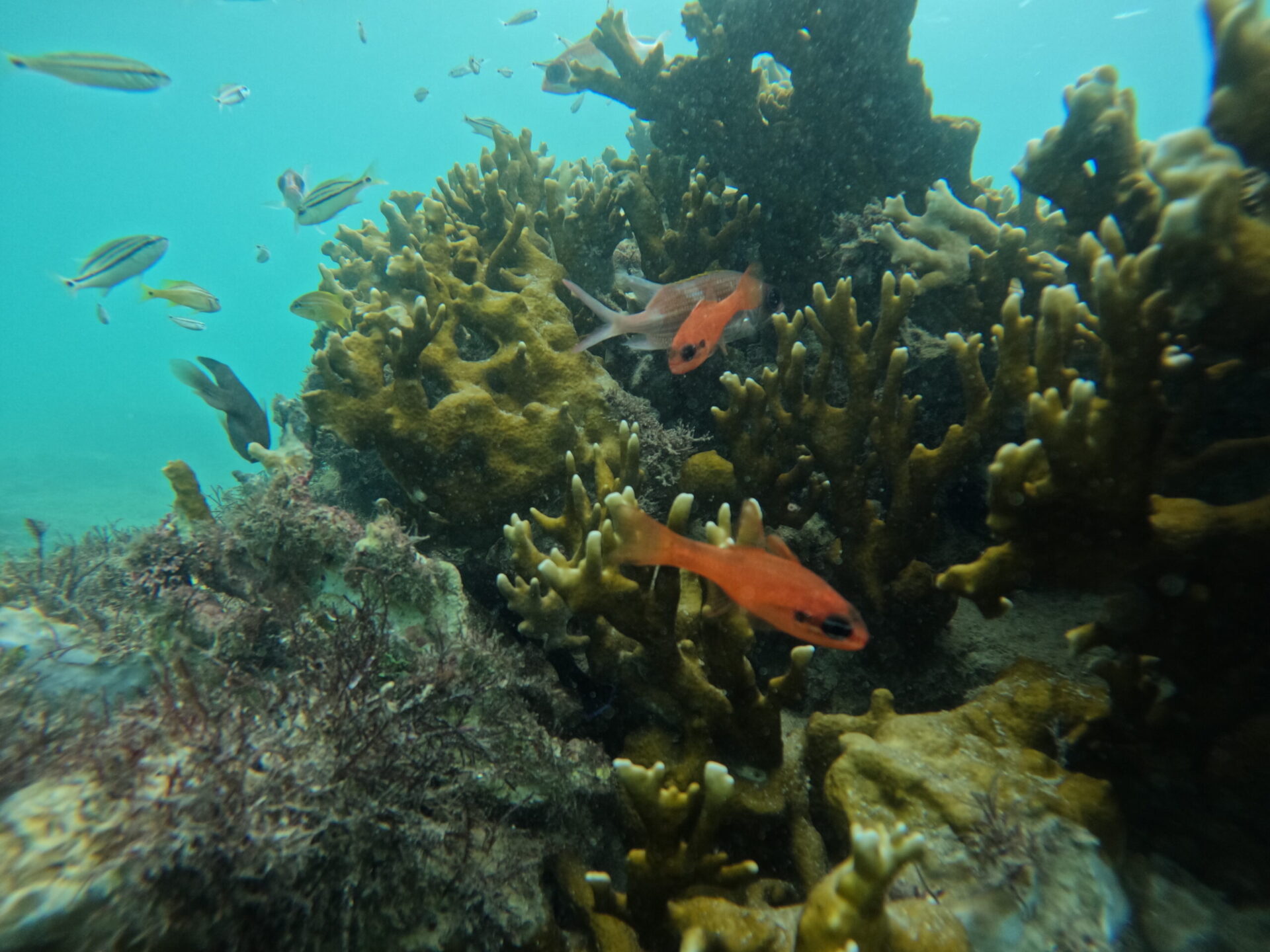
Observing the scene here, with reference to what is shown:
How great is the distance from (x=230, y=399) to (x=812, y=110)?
6608 mm

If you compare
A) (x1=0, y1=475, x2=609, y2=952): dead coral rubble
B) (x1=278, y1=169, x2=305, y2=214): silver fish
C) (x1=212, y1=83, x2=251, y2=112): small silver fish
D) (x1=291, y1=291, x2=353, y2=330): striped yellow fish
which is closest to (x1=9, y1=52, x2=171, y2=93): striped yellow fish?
(x1=278, y1=169, x2=305, y2=214): silver fish

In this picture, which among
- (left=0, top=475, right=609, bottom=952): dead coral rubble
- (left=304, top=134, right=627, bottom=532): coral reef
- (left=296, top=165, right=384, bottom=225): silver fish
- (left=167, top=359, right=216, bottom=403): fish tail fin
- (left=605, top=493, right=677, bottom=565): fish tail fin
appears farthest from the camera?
(left=296, top=165, right=384, bottom=225): silver fish

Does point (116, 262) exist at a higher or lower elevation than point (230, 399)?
higher

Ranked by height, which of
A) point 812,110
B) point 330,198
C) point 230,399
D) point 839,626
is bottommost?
point 839,626

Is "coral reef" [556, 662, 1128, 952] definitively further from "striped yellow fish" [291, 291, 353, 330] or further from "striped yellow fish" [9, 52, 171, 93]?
"striped yellow fish" [9, 52, 171, 93]

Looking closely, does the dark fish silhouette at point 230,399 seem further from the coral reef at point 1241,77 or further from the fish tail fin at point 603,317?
the coral reef at point 1241,77

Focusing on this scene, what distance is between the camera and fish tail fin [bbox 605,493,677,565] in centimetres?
212

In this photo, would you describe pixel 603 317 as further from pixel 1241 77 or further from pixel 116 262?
pixel 116 262

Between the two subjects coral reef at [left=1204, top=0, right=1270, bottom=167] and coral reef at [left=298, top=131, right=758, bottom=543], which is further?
coral reef at [left=298, top=131, right=758, bottom=543]

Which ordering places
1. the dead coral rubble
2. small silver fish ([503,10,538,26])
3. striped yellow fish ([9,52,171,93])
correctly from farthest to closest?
small silver fish ([503,10,538,26]), striped yellow fish ([9,52,171,93]), the dead coral rubble

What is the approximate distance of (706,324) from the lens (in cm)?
290

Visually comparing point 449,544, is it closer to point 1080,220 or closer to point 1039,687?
point 1039,687

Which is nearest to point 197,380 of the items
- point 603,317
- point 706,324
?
point 603,317

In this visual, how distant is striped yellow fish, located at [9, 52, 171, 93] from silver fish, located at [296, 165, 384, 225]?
2.06 m
